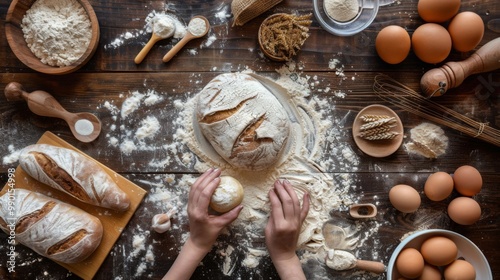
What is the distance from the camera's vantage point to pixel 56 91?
5.02 ft

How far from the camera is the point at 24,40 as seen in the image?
145 centimetres

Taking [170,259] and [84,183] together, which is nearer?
[84,183]

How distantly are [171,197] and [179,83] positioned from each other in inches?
17.0

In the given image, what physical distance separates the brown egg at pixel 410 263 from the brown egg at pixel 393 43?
0.70 metres

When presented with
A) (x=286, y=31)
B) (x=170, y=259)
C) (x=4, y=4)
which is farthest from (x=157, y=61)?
(x=170, y=259)

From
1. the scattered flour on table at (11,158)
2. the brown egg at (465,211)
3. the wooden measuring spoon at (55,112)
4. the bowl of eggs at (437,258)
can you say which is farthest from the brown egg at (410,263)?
the scattered flour on table at (11,158)

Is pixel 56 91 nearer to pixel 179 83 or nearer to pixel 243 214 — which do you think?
pixel 179 83

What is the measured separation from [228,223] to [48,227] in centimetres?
62

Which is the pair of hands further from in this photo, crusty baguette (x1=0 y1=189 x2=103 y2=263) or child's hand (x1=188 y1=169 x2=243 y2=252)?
crusty baguette (x1=0 y1=189 x2=103 y2=263)

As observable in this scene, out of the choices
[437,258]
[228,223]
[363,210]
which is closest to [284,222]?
[228,223]

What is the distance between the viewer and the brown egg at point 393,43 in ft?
4.74

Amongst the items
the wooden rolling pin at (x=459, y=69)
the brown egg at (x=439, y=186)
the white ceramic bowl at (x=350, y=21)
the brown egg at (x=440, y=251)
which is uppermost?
the white ceramic bowl at (x=350, y=21)

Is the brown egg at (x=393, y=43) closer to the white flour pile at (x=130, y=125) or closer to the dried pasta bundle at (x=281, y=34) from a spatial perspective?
the dried pasta bundle at (x=281, y=34)

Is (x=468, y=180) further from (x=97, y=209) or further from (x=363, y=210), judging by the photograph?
(x=97, y=209)
